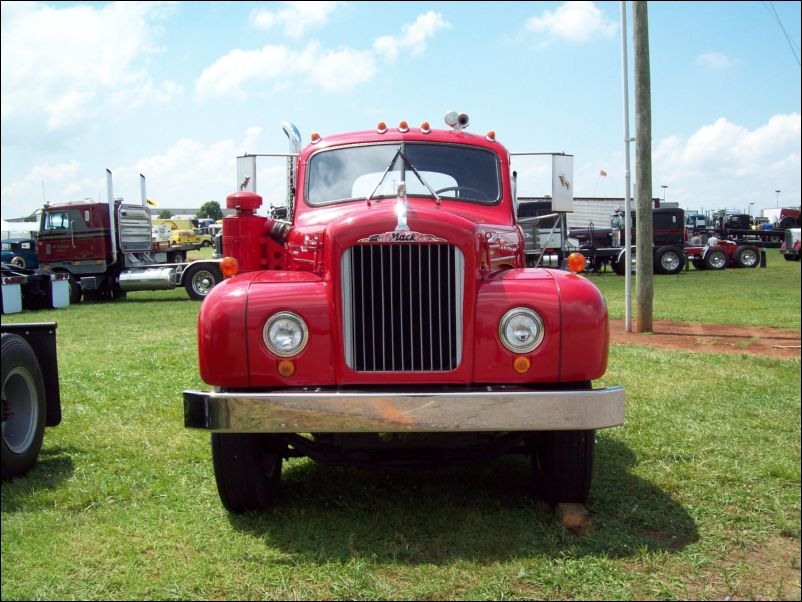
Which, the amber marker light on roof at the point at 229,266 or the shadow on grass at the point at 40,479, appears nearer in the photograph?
the shadow on grass at the point at 40,479

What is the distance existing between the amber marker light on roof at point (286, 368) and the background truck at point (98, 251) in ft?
55.3

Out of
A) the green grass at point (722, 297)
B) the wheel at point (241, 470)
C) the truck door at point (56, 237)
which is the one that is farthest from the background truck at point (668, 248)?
the wheel at point (241, 470)

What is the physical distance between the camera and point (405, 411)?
11.7ft

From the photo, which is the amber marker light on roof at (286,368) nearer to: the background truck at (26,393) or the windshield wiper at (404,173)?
the windshield wiper at (404,173)

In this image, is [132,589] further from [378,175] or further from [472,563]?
[378,175]

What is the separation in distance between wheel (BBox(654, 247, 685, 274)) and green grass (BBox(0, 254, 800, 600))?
66.1 ft

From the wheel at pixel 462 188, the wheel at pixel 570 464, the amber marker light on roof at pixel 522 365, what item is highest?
the wheel at pixel 462 188

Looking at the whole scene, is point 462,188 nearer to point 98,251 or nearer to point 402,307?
point 402,307

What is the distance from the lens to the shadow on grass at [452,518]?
370 centimetres

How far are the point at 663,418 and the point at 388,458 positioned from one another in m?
2.74

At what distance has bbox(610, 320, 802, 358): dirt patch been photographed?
30.5 ft

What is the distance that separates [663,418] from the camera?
6031 mm

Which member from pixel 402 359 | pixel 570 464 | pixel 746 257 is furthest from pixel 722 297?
pixel 402 359

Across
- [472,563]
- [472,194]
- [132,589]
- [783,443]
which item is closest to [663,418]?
Result: [783,443]
